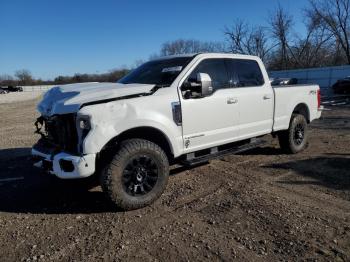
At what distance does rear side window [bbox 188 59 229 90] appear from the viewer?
5559 millimetres

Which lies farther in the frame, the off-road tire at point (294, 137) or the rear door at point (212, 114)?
the off-road tire at point (294, 137)

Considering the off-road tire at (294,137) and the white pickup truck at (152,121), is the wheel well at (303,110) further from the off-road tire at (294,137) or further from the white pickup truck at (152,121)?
the white pickup truck at (152,121)

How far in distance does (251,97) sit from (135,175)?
264cm

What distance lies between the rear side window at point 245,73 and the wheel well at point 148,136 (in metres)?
1.71

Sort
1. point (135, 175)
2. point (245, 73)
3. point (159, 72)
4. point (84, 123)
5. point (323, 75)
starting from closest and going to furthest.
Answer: point (84, 123) → point (135, 175) → point (159, 72) → point (245, 73) → point (323, 75)

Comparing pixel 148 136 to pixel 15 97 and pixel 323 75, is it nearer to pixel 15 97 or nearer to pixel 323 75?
pixel 323 75

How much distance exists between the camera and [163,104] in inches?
191

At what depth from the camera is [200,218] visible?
4270mm

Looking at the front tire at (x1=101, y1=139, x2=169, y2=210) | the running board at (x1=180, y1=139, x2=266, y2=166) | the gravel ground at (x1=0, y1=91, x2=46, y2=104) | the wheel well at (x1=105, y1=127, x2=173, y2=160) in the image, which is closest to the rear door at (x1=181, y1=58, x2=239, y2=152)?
the running board at (x1=180, y1=139, x2=266, y2=166)

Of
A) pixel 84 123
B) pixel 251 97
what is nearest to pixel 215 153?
pixel 251 97

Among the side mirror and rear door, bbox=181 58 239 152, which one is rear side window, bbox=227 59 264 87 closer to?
rear door, bbox=181 58 239 152

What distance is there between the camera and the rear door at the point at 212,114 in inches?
204

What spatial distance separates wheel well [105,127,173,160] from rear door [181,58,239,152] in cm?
29

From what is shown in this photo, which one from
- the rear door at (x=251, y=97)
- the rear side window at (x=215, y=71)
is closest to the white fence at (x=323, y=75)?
the rear door at (x=251, y=97)
